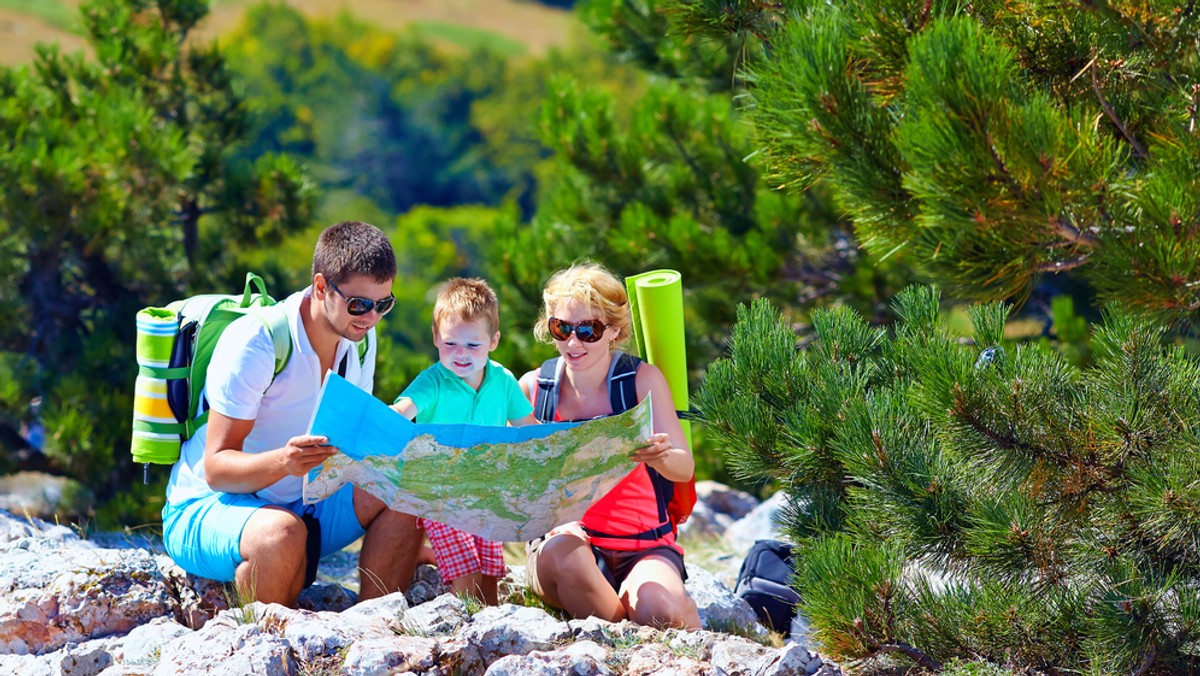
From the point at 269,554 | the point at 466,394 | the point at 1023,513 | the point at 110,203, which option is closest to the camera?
the point at 1023,513

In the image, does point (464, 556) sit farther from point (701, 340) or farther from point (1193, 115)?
point (701, 340)

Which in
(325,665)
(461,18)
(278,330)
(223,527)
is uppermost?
(278,330)

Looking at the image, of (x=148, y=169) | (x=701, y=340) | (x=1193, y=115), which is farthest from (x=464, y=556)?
(x=701, y=340)

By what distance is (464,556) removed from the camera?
3326 millimetres

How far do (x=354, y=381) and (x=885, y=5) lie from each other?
5.63ft

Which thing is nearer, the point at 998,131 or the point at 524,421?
the point at 998,131

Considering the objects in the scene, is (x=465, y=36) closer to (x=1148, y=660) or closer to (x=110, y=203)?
(x=110, y=203)

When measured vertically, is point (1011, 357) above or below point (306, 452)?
above

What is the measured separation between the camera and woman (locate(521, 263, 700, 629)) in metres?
3.21

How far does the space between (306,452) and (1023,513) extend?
5.45ft

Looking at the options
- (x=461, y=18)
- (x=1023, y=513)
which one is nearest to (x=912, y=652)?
(x=1023, y=513)

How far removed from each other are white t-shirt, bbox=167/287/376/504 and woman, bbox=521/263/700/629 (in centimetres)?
60

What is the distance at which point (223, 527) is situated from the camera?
3203 mm

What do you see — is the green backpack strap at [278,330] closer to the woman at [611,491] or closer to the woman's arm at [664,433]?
the woman at [611,491]
